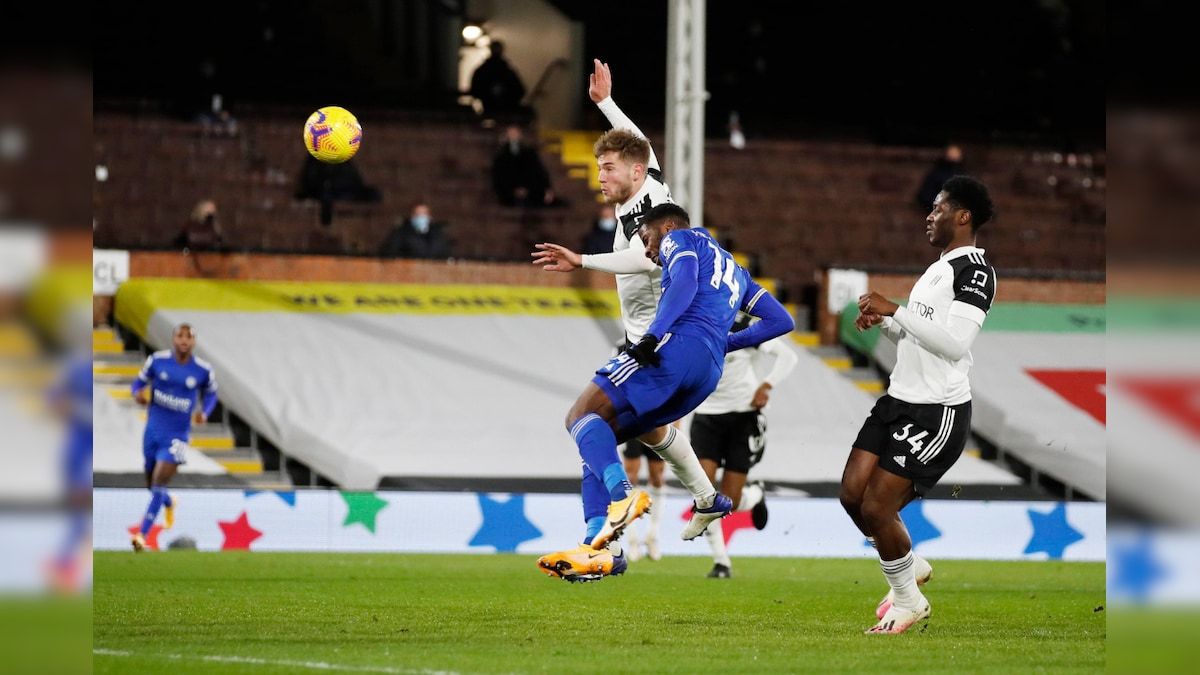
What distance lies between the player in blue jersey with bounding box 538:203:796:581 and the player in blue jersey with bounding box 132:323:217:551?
24.6 ft

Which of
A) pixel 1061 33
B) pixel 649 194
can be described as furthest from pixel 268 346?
pixel 1061 33

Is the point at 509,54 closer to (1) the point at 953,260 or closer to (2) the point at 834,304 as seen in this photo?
(2) the point at 834,304

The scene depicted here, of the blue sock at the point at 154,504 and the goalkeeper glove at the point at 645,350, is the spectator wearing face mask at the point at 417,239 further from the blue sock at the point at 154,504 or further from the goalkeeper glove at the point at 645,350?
the goalkeeper glove at the point at 645,350

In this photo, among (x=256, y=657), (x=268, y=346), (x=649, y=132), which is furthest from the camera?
(x=649, y=132)

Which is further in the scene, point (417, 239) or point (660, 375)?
point (417, 239)

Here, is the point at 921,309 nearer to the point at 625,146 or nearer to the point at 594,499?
the point at 625,146

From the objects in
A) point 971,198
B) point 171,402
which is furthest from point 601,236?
point 971,198

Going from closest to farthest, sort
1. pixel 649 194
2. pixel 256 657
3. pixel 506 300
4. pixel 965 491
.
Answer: pixel 256 657 → pixel 649 194 → pixel 965 491 → pixel 506 300

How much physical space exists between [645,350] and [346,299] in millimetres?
12583

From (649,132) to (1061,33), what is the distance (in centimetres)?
802

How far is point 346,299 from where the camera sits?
744 inches

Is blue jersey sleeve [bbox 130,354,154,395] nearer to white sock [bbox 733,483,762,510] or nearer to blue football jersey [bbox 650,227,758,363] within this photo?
white sock [bbox 733,483,762,510]

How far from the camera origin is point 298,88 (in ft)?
77.3

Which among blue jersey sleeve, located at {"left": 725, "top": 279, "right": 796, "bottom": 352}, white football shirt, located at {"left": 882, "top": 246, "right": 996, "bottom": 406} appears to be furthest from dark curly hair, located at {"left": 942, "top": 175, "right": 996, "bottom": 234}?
blue jersey sleeve, located at {"left": 725, "top": 279, "right": 796, "bottom": 352}
